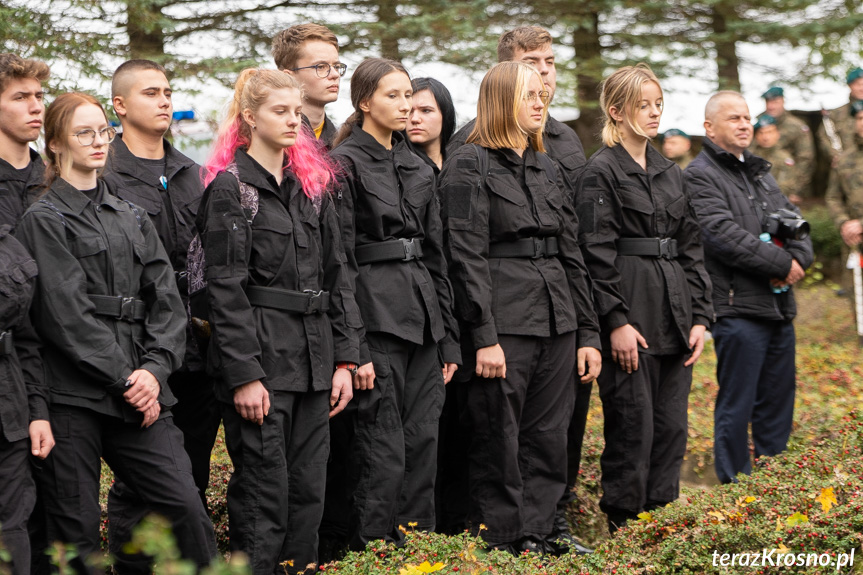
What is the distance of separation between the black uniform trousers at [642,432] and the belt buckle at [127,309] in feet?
9.04

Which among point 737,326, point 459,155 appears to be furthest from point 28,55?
point 737,326

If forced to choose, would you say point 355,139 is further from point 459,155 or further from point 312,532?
point 312,532

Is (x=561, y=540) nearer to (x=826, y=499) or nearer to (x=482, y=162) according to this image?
(x=826, y=499)

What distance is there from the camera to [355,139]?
16.4 feet

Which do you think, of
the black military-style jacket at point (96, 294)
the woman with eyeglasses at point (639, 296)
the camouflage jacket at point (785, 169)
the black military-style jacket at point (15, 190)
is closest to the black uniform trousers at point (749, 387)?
the woman with eyeglasses at point (639, 296)

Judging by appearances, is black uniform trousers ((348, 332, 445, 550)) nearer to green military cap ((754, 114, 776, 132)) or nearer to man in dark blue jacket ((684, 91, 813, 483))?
man in dark blue jacket ((684, 91, 813, 483))

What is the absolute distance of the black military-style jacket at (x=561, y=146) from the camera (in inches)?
228

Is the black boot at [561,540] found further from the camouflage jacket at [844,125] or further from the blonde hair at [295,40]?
the camouflage jacket at [844,125]

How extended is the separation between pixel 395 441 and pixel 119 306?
1456mm

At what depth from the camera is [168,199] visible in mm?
4828

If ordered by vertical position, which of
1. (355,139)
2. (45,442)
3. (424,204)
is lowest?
(45,442)

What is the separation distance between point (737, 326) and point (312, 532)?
3448 mm

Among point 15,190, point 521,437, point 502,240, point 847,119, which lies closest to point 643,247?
point 502,240

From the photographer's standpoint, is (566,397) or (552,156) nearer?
(566,397)
